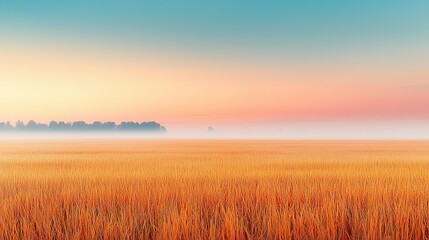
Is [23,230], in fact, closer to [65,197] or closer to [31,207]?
[31,207]

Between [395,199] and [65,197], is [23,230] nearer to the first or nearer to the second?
[65,197]

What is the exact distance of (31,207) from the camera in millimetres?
5109

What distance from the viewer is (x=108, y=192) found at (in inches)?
246

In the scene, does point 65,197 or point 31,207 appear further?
point 65,197

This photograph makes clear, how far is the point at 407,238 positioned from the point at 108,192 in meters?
4.15

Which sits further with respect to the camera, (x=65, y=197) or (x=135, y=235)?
(x=65, y=197)

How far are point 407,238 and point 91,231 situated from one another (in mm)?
2636

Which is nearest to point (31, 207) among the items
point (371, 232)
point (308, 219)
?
point (308, 219)

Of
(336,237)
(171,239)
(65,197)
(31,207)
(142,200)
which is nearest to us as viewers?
(171,239)

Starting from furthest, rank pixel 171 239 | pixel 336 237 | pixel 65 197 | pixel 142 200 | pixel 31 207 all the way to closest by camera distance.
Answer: pixel 65 197, pixel 142 200, pixel 31 207, pixel 336 237, pixel 171 239

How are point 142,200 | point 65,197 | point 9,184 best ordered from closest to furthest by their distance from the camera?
point 142,200 → point 65,197 → point 9,184

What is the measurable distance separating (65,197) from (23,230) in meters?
2.04

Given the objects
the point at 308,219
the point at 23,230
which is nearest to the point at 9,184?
the point at 23,230

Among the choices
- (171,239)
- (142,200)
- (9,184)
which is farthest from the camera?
(9,184)
